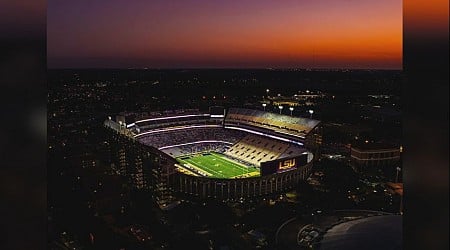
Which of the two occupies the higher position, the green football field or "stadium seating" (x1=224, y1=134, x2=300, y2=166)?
"stadium seating" (x1=224, y1=134, x2=300, y2=166)

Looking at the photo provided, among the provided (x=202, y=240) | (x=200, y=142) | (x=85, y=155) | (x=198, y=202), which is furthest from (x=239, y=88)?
(x=202, y=240)

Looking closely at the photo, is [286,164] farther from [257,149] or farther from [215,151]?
[215,151]

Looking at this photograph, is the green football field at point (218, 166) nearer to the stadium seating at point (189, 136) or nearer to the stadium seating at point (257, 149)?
the stadium seating at point (257, 149)

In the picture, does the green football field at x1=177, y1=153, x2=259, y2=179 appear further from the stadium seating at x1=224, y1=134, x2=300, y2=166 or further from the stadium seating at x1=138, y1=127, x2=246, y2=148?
the stadium seating at x1=138, y1=127, x2=246, y2=148

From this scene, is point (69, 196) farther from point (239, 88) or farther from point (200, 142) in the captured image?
point (239, 88)

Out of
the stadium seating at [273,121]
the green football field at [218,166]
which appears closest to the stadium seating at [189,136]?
the stadium seating at [273,121]

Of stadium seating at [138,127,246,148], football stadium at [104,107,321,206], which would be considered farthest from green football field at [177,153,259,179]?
stadium seating at [138,127,246,148]
